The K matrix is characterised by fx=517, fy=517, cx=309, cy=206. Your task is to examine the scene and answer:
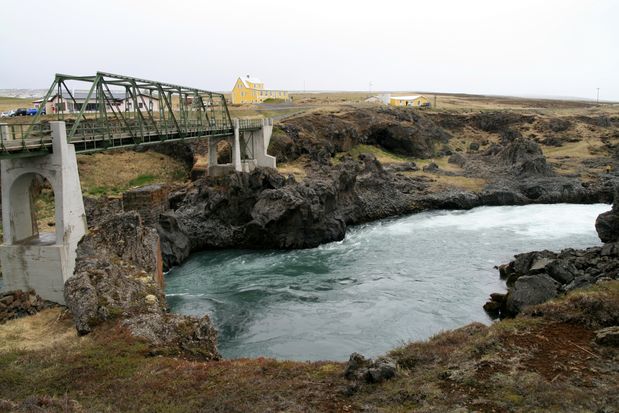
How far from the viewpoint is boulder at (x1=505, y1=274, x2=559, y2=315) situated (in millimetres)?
25750

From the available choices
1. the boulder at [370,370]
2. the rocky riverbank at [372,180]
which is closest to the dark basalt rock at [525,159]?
the rocky riverbank at [372,180]

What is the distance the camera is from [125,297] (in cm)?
2144

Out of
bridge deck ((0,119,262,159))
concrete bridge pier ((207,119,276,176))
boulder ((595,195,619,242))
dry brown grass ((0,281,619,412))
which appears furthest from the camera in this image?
concrete bridge pier ((207,119,276,176))

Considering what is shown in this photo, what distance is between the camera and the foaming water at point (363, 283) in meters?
26.6

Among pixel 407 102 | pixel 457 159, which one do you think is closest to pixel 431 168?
pixel 457 159

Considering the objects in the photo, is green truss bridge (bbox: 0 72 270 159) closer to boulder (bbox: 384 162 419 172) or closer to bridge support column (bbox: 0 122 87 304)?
bridge support column (bbox: 0 122 87 304)

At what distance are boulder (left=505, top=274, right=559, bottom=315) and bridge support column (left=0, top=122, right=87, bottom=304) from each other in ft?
73.9

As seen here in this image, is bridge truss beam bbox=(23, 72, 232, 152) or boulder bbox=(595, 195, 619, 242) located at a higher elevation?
bridge truss beam bbox=(23, 72, 232, 152)

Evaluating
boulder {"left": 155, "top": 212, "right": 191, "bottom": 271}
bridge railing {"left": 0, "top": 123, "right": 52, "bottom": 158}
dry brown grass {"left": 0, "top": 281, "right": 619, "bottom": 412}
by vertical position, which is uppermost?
bridge railing {"left": 0, "top": 123, "right": 52, "bottom": 158}

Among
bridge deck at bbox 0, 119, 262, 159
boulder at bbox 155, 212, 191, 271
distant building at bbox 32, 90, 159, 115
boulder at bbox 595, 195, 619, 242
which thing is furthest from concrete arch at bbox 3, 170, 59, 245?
boulder at bbox 595, 195, 619, 242

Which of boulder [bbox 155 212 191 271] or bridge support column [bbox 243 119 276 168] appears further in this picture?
bridge support column [bbox 243 119 276 168]

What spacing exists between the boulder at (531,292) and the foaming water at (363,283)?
2.14m

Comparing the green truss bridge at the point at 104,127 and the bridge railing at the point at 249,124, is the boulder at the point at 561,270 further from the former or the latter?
the bridge railing at the point at 249,124

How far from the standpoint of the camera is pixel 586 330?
55.7 ft
